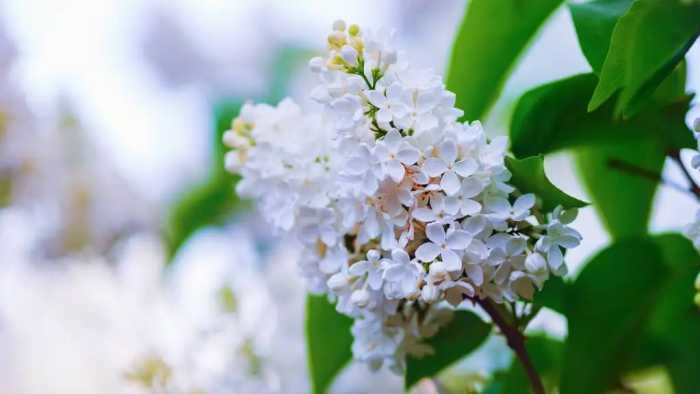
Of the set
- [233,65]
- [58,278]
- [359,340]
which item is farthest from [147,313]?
[359,340]

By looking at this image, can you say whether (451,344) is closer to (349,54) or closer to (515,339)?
(515,339)

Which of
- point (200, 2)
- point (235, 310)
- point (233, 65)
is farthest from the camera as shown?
point (200, 2)

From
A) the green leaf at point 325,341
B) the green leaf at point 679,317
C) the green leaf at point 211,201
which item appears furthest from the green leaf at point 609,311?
the green leaf at point 211,201

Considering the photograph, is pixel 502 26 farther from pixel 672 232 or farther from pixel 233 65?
pixel 233 65

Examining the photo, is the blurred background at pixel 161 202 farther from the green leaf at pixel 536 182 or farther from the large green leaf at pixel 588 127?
the green leaf at pixel 536 182

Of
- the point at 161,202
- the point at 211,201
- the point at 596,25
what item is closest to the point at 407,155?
the point at 596,25
